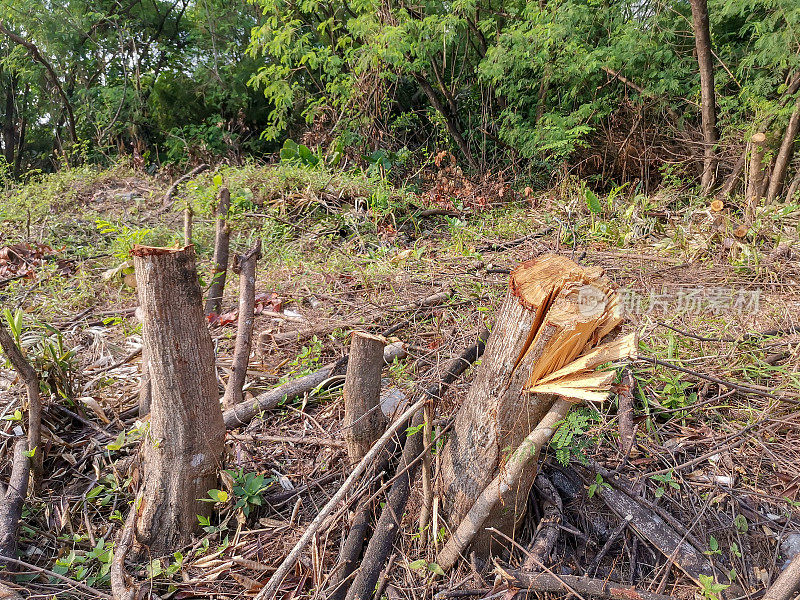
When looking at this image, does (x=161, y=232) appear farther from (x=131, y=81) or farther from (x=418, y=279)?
(x=131, y=81)

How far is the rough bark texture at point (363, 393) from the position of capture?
1951 millimetres

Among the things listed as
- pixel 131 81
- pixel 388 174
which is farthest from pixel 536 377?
pixel 131 81

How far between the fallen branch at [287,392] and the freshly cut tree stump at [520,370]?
1008 mm

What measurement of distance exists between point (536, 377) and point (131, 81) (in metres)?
10.9

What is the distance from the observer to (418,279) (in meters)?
3.71

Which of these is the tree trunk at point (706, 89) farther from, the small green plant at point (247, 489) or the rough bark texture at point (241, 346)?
the small green plant at point (247, 489)

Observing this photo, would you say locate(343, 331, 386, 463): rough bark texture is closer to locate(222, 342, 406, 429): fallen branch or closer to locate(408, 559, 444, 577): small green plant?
locate(408, 559, 444, 577): small green plant

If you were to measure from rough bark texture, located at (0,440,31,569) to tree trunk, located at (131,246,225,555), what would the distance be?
17.5 inches

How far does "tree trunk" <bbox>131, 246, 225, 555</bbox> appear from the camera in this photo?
5.79 feet

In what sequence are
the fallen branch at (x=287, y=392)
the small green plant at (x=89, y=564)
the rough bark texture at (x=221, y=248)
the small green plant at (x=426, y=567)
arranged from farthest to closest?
the rough bark texture at (x=221, y=248)
the fallen branch at (x=287, y=392)
the small green plant at (x=89, y=564)
the small green plant at (x=426, y=567)

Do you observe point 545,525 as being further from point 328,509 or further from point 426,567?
point 328,509

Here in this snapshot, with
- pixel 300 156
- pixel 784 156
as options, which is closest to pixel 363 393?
pixel 300 156

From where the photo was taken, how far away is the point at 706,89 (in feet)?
19.5

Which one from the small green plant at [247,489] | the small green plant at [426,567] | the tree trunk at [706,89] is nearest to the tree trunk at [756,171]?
the tree trunk at [706,89]
